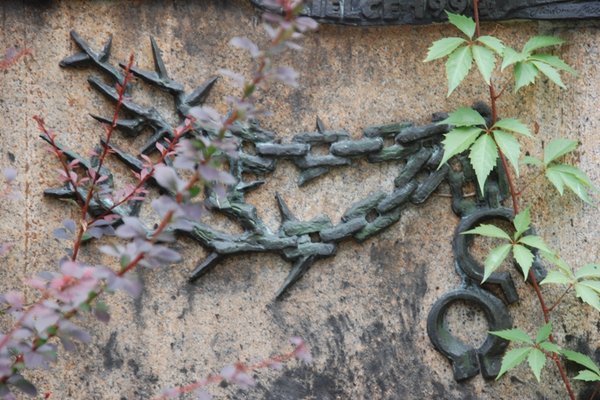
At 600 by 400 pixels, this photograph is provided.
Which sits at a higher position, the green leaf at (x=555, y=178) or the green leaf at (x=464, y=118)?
the green leaf at (x=464, y=118)

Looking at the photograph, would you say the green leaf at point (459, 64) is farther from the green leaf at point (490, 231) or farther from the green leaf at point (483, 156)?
the green leaf at point (490, 231)

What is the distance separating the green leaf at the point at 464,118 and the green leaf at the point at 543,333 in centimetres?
51

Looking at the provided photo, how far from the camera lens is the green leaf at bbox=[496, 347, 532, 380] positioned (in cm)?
215

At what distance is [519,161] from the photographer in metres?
2.30

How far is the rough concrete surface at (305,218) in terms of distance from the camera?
2.22m

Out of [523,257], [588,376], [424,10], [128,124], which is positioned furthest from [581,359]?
[128,124]

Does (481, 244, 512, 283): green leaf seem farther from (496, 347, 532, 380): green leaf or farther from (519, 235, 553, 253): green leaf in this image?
(496, 347, 532, 380): green leaf

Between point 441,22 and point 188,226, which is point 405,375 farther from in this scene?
point 188,226

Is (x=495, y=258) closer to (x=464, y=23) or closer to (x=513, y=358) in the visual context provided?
(x=513, y=358)

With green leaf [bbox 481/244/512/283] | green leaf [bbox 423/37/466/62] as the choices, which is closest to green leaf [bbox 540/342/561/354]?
green leaf [bbox 481/244/512/283]

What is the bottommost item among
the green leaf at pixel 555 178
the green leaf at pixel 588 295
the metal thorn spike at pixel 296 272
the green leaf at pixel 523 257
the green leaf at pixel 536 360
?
the green leaf at pixel 536 360

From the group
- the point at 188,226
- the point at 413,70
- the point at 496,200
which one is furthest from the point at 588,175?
the point at 188,226

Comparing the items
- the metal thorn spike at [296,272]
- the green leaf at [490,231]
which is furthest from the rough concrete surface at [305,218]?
the green leaf at [490,231]

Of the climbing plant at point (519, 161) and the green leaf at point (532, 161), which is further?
the green leaf at point (532, 161)
